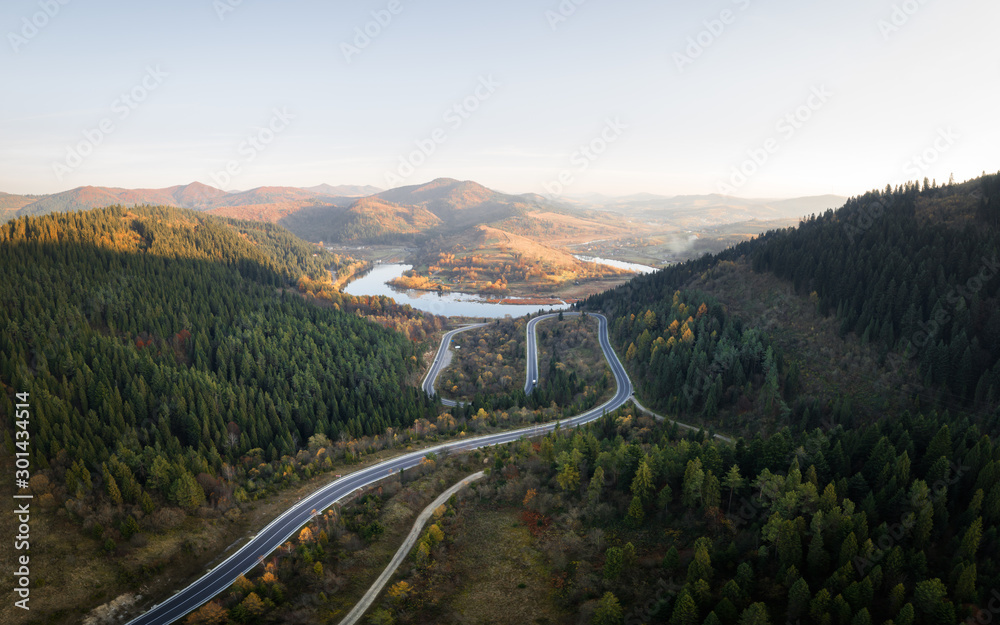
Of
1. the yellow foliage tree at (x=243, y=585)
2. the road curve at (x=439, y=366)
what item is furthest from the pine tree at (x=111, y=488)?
the road curve at (x=439, y=366)

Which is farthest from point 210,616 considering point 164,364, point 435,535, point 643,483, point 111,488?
point 164,364

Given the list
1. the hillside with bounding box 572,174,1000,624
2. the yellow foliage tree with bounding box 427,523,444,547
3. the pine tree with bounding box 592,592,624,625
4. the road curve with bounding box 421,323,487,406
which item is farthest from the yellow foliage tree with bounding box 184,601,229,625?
the road curve with bounding box 421,323,487,406

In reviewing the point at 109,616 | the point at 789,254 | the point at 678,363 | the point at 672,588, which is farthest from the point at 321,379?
the point at 789,254

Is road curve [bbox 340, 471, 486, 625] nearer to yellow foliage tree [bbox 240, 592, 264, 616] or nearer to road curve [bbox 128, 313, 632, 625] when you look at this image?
yellow foliage tree [bbox 240, 592, 264, 616]

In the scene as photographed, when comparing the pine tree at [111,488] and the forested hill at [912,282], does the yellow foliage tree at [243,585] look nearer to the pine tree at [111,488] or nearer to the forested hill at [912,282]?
the pine tree at [111,488]

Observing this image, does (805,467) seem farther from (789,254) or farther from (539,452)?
(789,254)
